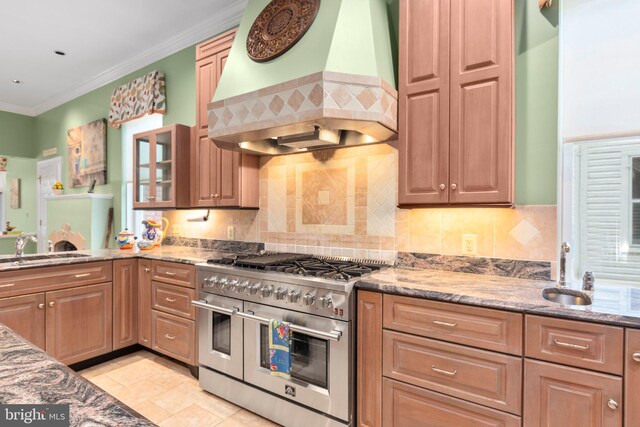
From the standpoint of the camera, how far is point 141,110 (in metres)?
4.14

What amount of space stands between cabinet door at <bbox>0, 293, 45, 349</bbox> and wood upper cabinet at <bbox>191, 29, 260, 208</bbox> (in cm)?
141

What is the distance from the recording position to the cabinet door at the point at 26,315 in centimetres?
251

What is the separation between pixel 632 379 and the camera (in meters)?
1.31

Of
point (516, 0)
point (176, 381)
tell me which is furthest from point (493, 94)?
point (176, 381)

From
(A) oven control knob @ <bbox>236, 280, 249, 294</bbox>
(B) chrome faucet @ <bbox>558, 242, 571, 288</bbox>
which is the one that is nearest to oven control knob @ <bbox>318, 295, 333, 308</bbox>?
(A) oven control knob @ <bbox>236, 280, 249, 294</bbox>

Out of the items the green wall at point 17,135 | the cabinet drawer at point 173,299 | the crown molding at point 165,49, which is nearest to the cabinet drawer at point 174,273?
the cabinet drawer at point 173,299

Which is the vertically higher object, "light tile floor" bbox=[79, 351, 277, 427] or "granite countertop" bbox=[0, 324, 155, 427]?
"granite countertop" bbox=[0, 324, 155, 427]

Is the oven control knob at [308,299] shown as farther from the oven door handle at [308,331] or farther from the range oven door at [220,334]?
the range oven door at [220,334]

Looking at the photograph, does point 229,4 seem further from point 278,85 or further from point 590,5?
point 590,5

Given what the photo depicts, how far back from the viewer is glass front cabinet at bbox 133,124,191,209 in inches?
131

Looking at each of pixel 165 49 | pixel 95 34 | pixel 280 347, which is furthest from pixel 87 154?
pixel 280 347

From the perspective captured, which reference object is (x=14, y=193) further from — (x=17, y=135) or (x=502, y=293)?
(x=502, y=293)

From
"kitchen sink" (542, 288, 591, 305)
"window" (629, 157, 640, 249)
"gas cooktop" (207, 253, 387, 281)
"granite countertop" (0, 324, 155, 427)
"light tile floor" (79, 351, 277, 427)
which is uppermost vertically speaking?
"window" (629, 157, 640, 249)

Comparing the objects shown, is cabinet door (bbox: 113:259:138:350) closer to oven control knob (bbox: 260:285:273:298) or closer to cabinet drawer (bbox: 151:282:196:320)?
cabinet drawer (bbox: 151:282:196:320)
